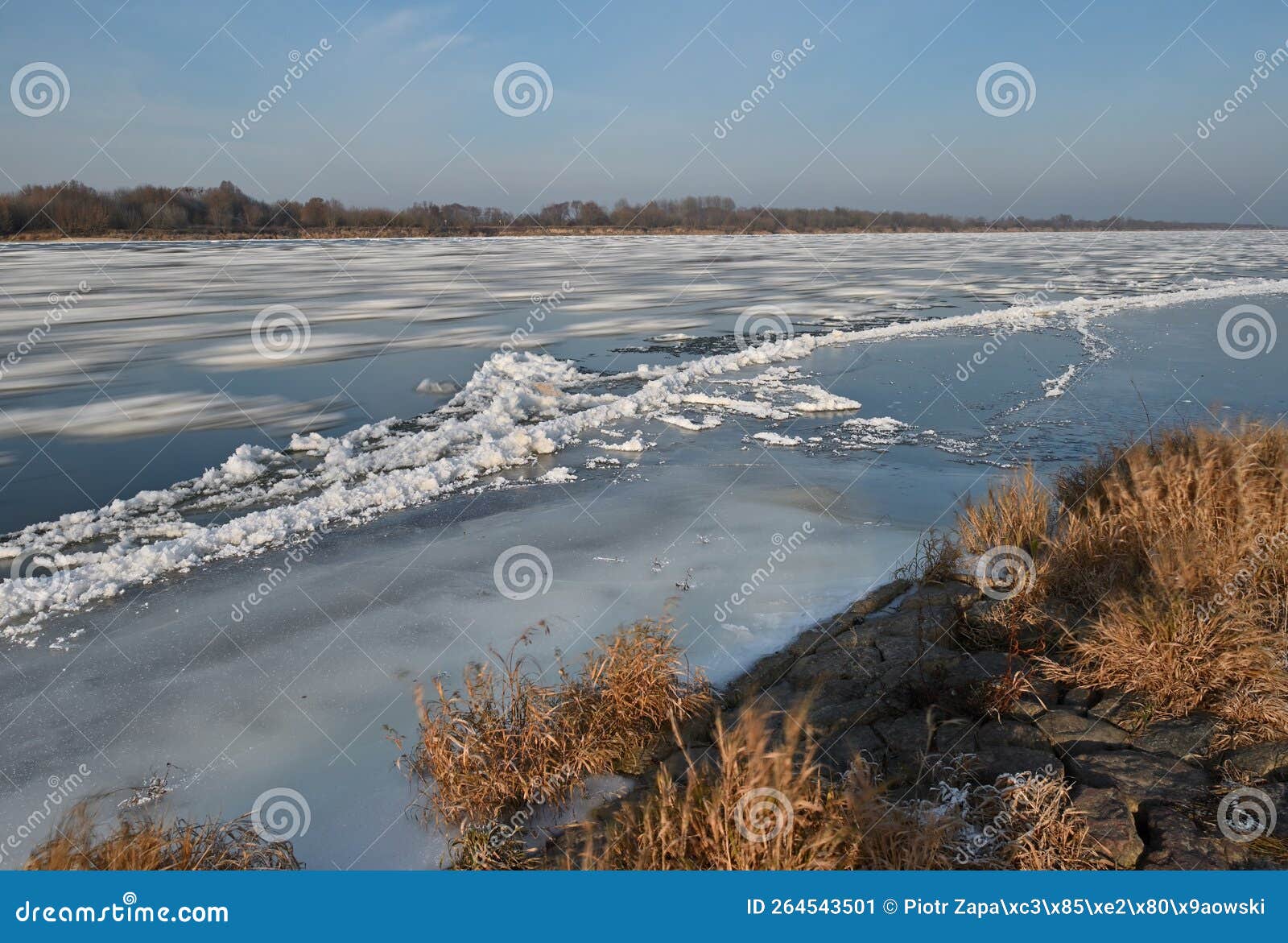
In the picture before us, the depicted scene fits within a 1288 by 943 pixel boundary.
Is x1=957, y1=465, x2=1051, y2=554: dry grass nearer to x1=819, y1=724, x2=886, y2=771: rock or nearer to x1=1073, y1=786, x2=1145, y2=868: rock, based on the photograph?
x1=819, y1=724, x2=886, y2=771: rock

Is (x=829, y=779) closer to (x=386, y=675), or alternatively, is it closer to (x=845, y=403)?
(x=386, y=675)

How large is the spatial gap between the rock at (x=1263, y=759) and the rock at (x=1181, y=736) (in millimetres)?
89

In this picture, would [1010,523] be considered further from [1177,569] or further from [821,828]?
[821,828]

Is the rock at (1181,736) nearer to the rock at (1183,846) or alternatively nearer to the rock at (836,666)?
the rock at (1183,846)

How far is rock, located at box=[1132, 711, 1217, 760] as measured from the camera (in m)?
3.16

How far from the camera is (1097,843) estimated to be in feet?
8.76

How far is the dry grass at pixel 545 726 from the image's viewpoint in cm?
321

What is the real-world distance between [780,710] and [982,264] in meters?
30.1

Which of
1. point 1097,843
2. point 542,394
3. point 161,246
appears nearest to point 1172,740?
point 1097,843

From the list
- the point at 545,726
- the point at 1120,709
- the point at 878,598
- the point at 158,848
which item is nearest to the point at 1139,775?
the point at 1120,709

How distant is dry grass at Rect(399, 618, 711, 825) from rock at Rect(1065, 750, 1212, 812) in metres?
1.56

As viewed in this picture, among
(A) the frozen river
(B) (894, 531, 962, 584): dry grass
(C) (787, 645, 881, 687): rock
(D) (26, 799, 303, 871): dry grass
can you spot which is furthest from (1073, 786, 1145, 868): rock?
(D) (26, 799, 303, 871): dry grass

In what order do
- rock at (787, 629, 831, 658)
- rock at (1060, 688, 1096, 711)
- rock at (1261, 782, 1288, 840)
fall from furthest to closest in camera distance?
rock at (787, 629, 831, 658) < rock at (1060, 688, 1096, 711) < rock at (1261, 782, 1288, 840)

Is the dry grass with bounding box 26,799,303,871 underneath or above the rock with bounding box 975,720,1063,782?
underneath
